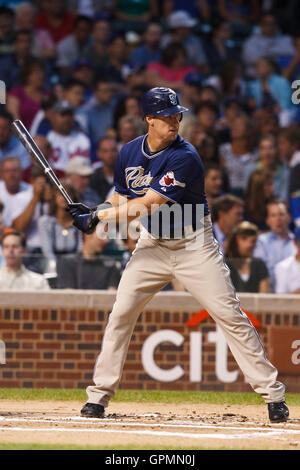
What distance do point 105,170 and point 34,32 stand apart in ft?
12.2

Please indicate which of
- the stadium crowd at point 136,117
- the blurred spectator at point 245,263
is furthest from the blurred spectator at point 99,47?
the blurred spectator at point 245,263

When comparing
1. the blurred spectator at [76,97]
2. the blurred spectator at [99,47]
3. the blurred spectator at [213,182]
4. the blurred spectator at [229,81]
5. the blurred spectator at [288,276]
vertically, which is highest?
the blurred spectator at [99,47]

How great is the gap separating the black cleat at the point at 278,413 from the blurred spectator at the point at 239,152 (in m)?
5.08

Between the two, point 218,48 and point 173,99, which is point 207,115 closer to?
point 218,48

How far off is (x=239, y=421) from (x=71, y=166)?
4.75 metres

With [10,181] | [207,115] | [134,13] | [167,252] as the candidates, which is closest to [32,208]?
[10,181]

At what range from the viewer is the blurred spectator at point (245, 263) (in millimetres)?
9086

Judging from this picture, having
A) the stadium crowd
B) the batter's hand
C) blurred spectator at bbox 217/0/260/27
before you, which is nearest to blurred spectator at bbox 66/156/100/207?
the stadium crowd

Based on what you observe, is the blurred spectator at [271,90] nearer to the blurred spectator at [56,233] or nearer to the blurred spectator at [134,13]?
the blurred spectator at [134,13]

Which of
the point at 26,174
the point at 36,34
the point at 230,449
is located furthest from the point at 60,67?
the point at 230,449

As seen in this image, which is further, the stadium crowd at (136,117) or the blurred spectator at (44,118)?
the blurred spectator at (44,118)

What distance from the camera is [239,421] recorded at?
7047 millimetres

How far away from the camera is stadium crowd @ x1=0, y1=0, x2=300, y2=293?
364 inches

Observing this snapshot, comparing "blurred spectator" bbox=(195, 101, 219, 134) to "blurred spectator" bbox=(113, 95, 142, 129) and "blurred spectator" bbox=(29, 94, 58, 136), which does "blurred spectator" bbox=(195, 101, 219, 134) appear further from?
"blurred spectator" bbox=(29, 94, 58, 136)
